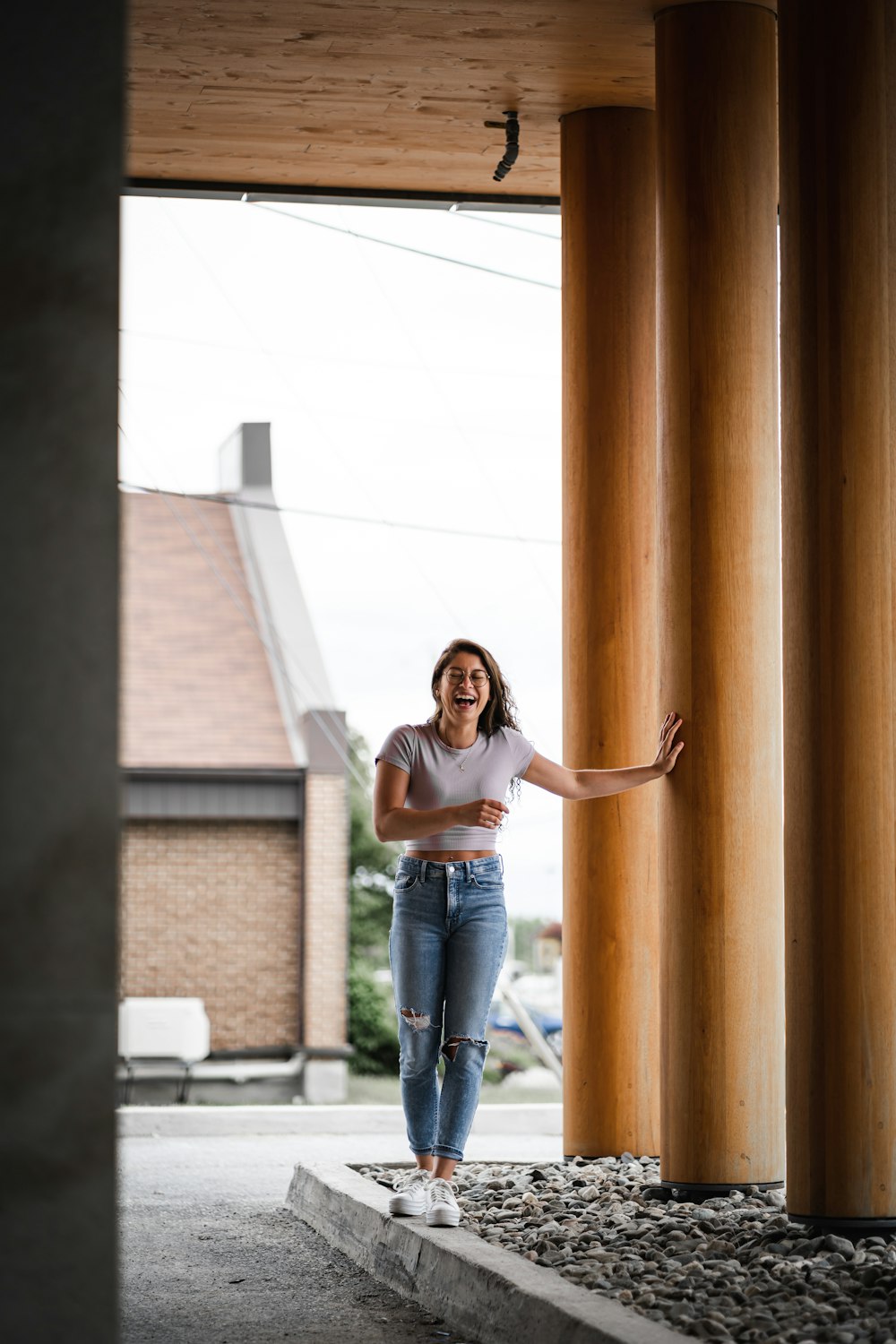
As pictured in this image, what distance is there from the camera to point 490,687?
5629 millimetres

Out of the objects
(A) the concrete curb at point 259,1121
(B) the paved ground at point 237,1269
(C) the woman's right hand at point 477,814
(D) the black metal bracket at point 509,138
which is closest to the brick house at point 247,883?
(A) the concrete curb at point 259,1121

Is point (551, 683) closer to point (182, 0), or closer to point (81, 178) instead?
point (182, 0)

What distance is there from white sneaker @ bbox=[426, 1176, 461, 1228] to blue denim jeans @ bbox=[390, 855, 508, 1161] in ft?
0.51

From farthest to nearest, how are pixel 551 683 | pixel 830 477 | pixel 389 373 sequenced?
pixel 551 683 < pixel 389 373 < pixel 830 477

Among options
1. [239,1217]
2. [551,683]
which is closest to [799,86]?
[239,1217]

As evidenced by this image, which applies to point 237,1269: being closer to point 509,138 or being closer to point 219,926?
point 509,138

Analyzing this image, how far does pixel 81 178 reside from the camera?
2.77 meters

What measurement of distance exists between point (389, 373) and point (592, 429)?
1894 cm

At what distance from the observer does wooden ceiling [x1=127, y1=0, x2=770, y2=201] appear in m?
6.44

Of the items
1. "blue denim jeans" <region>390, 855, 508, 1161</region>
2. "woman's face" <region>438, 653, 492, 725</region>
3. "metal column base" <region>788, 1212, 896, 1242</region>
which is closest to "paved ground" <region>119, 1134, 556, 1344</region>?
"blue denim jeans" <region>390, 855, 508, 1161</region>

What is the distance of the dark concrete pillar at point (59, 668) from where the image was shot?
263 cm

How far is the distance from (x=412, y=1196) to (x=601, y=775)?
5.11 ft

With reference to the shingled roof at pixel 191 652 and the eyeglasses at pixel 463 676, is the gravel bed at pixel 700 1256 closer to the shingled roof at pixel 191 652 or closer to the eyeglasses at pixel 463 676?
the eyeglasses at pixel 463 676

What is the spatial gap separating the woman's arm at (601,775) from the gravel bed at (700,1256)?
1388mm
